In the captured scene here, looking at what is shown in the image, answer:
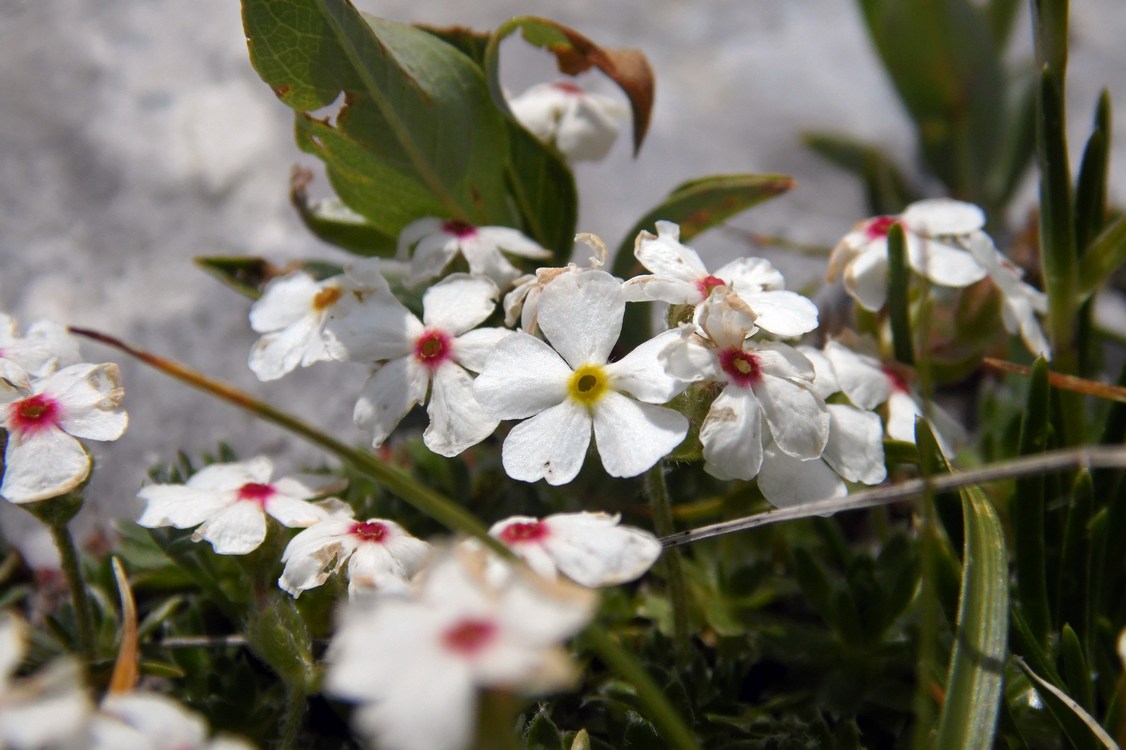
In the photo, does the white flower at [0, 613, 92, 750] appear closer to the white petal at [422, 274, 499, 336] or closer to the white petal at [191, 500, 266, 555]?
the white petal at [191, 500, 266, 555]

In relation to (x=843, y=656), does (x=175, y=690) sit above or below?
below

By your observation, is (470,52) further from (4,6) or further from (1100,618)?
(4,6)

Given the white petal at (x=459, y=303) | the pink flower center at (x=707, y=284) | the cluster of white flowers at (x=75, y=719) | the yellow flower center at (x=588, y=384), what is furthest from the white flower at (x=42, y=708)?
the pink flower center at (x=707, y=284)

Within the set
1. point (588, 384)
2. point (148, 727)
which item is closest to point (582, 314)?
point (588, 384)

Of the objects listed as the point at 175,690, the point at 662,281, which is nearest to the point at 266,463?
the point at 175,690

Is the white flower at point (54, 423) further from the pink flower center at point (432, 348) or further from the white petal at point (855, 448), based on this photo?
the white petal at point (855, 448)

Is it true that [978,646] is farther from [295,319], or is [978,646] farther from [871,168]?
[871,168]
